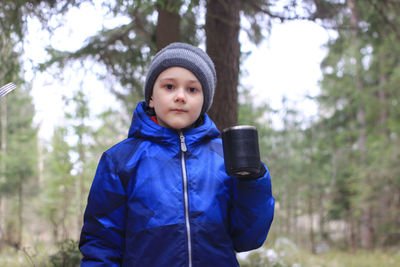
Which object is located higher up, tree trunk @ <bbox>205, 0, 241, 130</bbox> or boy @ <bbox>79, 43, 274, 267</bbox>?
tree trunk @ <bbox>205, 0, 241, 130</bbox>

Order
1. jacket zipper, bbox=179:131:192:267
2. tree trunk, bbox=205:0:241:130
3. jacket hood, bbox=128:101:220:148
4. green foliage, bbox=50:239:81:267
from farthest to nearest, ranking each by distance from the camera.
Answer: green foliage, bbox=50:239:81:267
tree trunk, bbox=205:0:241:130
jacket hood, bbox=128:101:220:148
jacket zipper, bbox=179:131:192:267

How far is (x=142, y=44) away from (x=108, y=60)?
640 millimetres

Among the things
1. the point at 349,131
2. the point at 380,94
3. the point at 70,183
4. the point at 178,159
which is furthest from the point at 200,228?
the point at 380,94

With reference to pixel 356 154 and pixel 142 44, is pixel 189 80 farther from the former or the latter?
pixel 356 154

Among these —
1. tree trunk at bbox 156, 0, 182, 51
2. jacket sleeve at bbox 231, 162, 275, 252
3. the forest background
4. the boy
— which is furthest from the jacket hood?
tree trunk at bbox 156, 0, 182, 51

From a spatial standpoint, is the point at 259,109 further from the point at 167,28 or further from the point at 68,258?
the point at 68,258

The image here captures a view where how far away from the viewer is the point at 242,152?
5.86ft

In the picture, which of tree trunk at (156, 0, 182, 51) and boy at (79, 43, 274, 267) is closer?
boy at (79, 43, 274, 267)

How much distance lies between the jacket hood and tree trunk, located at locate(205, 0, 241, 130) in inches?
89.9

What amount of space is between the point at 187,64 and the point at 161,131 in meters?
0.42

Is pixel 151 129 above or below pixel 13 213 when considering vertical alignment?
above

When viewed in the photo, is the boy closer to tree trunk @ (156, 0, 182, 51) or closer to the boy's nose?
the boy's nose

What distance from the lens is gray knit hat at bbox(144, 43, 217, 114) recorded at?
7.23ft

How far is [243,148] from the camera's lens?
180 centimetres
